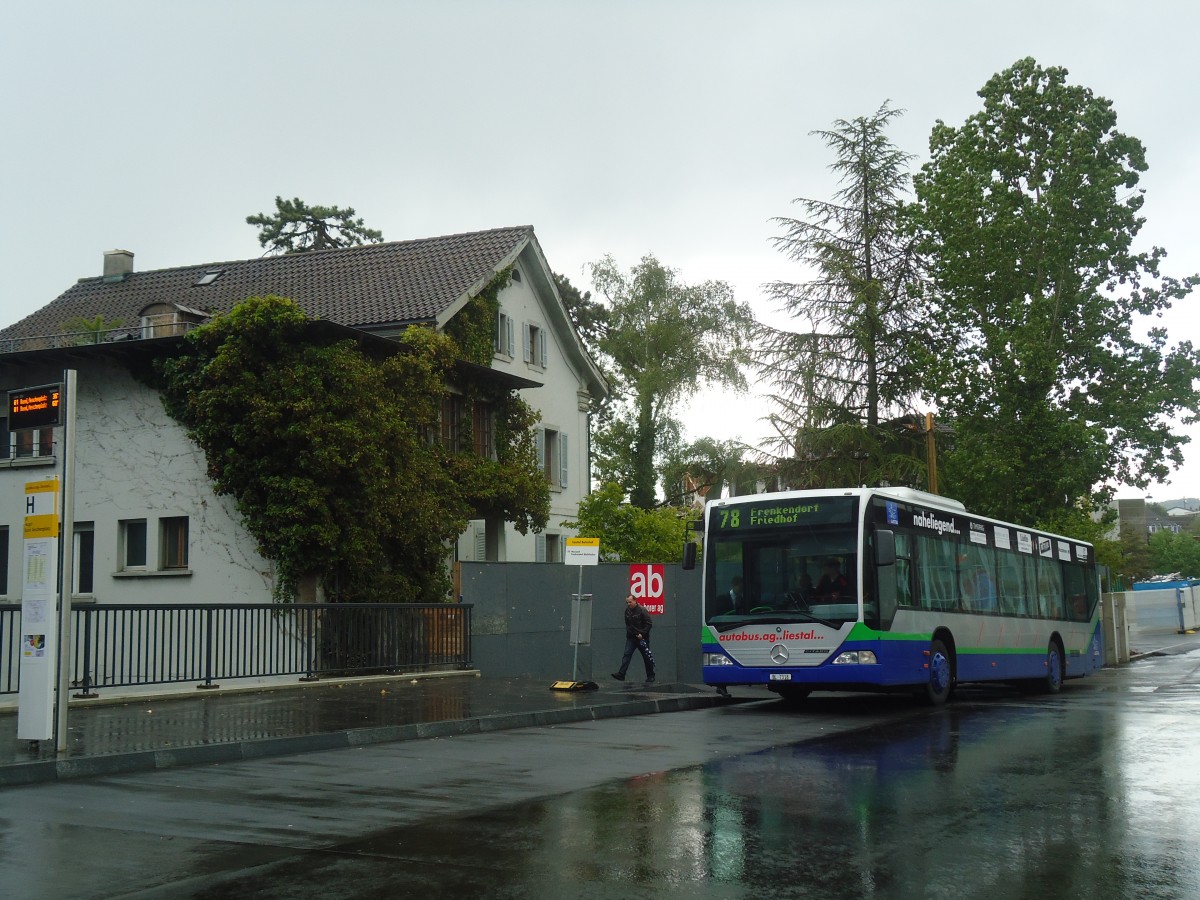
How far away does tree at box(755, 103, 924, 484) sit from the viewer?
39688mm

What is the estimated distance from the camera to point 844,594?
17.1 m

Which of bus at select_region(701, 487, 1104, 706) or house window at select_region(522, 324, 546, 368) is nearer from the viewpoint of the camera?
bus at select_region(701, 487, 1104, 706)

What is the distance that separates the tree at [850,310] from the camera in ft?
130

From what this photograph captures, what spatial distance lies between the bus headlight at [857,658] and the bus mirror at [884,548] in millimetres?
1203

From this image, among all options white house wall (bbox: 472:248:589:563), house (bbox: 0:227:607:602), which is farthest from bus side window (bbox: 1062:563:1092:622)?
white house wall (bbox: 472:248:589:563)

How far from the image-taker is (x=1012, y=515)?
36.4 m

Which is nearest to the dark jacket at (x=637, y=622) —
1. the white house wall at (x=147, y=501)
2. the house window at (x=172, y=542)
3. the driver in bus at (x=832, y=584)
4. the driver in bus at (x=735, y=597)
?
the driver in bus at (x=735, y=597)

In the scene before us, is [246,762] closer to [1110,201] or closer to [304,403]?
[304,403]

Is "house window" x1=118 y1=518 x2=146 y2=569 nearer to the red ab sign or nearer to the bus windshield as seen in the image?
the red ab sign

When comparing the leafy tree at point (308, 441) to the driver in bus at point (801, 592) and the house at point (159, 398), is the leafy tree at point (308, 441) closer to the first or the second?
the house at point (159, 398)

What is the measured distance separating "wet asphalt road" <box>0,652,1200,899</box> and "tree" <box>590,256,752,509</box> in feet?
126

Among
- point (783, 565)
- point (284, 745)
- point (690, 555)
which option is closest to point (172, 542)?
point (690, 555)

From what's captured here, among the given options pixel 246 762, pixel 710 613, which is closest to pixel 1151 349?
pixel 710 613

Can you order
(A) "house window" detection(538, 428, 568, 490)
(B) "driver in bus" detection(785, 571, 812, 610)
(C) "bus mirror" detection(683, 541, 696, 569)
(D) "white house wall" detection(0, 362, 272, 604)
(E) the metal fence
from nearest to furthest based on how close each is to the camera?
(E) the metal fence, (B) "driver in bus" detection(785, 571, 812, 610), (C) "bus mirror" detection(683, 541, 696, 569), (D) "white house wall" detection(0, 362, 272, 604), (A) "house window" detection(538, 428, 568, 490)
